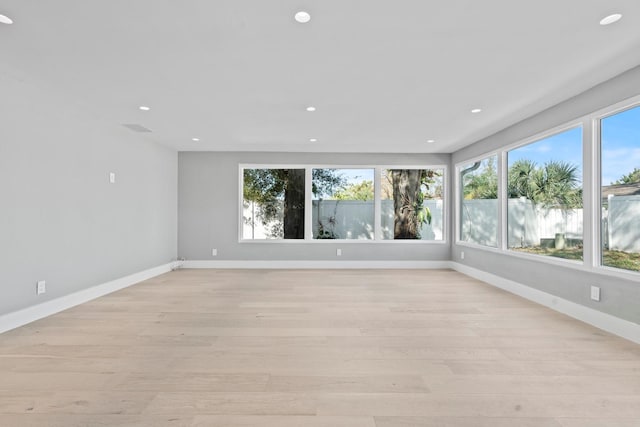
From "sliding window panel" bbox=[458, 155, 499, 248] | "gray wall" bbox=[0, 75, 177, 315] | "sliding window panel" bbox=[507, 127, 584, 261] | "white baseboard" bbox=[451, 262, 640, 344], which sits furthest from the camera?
"sliding window panel" bbox=[458, 155, 499, 248]

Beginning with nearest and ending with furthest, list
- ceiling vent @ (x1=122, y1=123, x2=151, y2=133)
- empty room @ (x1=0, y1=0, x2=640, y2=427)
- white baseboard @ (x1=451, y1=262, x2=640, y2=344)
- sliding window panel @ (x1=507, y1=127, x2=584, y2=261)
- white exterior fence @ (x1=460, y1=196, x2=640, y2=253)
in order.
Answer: empty room @ (x1=0, y1=0, x2=640, y2=427)
white baseboard @ (x1=451, y1=262, x2=640, y2=344)
white exterior fence @ (x1=460, y1=196, x2=640, y2=253)
sliding window panel @ (x1=507, y1=127, x2=584, y2=261)
ceiling vent @ (x1=122, y1=123, x2=151, y2=133)

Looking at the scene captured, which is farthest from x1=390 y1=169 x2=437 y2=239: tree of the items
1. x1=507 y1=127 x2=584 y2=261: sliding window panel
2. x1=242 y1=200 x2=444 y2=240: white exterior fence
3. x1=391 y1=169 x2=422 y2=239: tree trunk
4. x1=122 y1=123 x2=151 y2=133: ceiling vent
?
x1=122 y1=123 x2=151 y2=133: ceiling vent

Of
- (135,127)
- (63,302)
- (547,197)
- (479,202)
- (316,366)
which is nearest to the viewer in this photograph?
(316,366)

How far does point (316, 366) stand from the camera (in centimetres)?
216

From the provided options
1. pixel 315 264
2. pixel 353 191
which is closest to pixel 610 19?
pixel 353 191

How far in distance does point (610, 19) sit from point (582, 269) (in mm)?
2351

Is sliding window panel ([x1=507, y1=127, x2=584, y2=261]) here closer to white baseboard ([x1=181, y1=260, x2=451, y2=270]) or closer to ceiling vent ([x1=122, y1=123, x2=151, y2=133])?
white baseboard ([x1=181, y1=260, x2=451, y2=270])

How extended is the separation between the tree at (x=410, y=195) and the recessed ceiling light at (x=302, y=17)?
458 cm

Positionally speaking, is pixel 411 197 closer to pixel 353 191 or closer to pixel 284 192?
pixel 353 191

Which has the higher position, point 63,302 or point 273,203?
point 273,203

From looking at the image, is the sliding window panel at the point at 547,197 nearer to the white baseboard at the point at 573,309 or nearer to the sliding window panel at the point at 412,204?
the white baseboard at the point at 573,309

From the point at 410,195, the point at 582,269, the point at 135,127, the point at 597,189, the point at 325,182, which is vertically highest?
the point at 135,127

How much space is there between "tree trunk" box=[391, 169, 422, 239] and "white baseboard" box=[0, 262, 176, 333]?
4791mm

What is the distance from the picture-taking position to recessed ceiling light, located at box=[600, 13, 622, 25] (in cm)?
194
